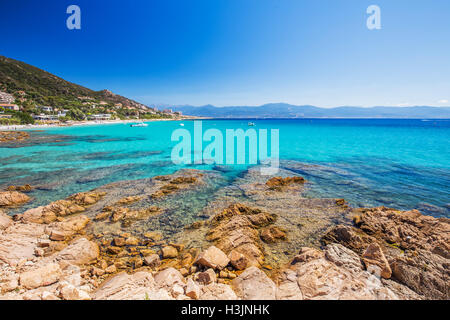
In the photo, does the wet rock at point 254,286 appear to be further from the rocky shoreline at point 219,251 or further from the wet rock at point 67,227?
the wet rock at point 67,227

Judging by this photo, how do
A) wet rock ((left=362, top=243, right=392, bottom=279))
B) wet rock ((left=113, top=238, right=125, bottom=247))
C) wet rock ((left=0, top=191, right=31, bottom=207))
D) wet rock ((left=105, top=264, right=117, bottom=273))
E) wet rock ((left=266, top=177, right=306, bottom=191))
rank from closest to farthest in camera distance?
wet rock ((left=362, top=243, right=392, bottom=279))
wet rock ((left=105, top=264, right=117, bottom=273))
wet rock ((left=113, top=238, right=125, bottom=247))
wet rock ((left=0, top=191, right=31, bottom=207))
wet rock ((left=266, top=177, right=306, bottom=191))

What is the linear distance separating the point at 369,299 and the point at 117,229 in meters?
9.75

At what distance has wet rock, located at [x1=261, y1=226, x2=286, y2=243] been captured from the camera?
27.3 ft

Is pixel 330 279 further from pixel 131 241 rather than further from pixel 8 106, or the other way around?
pixel 8 106

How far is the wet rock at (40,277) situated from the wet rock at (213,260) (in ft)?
13.4

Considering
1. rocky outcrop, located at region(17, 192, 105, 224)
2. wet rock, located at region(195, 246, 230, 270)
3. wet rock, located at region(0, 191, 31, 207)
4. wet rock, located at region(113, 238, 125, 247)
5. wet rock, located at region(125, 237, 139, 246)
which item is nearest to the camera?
wet rock, located at region(195, 246, 230, 270)

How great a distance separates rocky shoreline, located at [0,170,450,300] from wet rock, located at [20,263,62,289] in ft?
0.08

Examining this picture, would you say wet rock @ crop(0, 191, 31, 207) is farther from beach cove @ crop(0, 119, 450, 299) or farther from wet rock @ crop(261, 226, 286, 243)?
wet rock @ crop(261, 226, 286, 243)

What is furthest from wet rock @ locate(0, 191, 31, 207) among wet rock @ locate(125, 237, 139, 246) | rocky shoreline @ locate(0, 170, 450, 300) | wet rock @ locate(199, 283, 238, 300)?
wet rock @ locate(199, 283, 238, 300)

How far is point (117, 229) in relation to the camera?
363 inches

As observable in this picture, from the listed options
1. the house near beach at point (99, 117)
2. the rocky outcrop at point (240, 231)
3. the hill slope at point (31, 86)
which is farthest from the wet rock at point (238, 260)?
the hill slope at point (31, 86)

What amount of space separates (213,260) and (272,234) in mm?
3352

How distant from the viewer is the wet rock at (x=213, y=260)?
6.20 m

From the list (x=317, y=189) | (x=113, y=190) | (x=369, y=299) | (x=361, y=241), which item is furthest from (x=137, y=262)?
(x=317, y=189)
